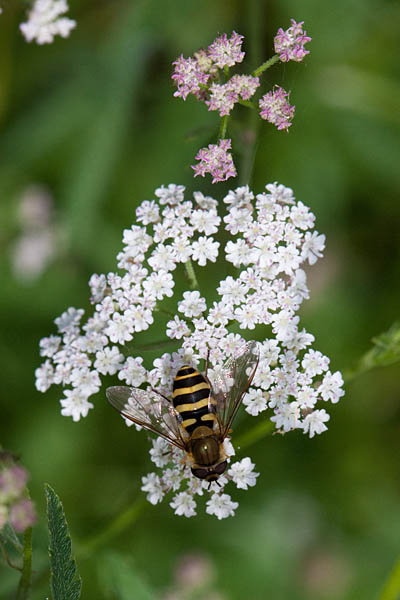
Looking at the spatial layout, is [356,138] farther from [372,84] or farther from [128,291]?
[128,291]

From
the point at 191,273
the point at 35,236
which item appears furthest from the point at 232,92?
the point at 35,236

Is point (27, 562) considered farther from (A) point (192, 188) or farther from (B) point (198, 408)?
(A) point (192, 188)

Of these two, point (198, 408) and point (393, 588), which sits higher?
point (198, 408)

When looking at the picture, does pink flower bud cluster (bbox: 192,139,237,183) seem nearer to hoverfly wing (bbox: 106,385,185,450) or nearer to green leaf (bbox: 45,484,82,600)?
hoverfly wing (bbox: 106,385,185,450)

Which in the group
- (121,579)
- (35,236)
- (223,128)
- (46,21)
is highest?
(35,236)

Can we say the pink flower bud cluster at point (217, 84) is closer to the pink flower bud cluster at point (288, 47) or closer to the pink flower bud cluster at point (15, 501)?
the pink flower bud cluster at point (288, 47)

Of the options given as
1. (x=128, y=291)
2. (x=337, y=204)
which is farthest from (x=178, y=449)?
(x=337, y=204)
